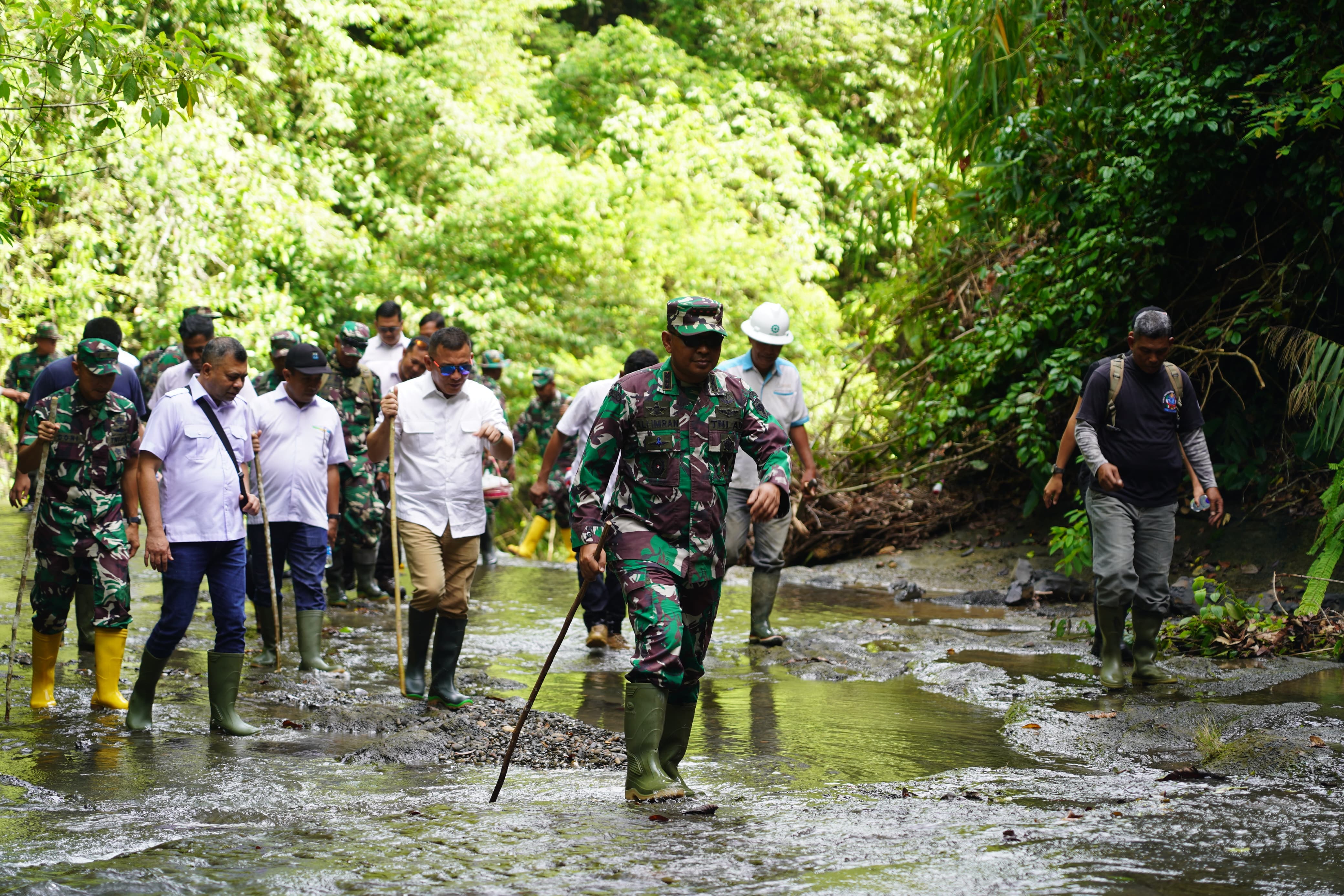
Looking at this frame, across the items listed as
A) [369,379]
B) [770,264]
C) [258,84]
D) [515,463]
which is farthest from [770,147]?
[369,379]

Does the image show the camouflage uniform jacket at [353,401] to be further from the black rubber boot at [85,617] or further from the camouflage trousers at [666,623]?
the camouflage trousers at [666,623]

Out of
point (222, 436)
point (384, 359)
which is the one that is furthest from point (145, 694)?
point (384, 359)

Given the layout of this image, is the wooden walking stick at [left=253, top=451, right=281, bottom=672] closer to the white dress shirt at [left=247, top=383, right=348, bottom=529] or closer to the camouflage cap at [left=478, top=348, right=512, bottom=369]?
the white dress shirt at [left=247, top=383, right=348, bottom=529]

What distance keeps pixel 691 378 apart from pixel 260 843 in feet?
7.84

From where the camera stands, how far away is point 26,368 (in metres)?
13.4

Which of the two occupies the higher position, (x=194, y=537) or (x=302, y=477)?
(x=302, y=477)

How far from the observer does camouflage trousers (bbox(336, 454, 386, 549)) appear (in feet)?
36.5

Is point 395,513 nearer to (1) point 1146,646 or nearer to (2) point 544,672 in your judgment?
(2) point 544,672

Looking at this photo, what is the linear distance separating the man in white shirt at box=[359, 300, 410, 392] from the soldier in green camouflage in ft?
4.30

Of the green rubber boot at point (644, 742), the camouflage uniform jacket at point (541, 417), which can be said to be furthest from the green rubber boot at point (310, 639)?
the camouflage uniform jacket at point (541, 417)

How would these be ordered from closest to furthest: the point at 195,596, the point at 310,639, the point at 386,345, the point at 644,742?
the point at 644,742 → the point at 195,596 → the point at 310,639 → the point at 386,345

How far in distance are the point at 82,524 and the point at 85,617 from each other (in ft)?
7.59

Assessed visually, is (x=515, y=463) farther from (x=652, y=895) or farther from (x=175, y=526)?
(x=652, y=895)

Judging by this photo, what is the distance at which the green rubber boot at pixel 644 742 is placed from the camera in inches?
204
